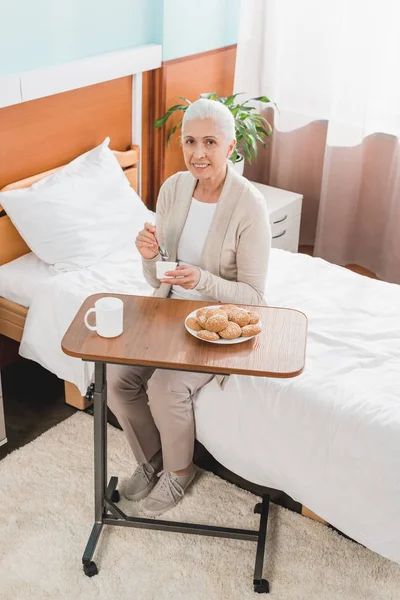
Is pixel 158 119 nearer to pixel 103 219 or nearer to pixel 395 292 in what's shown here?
pixel 103 219

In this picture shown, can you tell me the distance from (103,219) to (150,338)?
1137mm

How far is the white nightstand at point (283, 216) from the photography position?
348 centimetres

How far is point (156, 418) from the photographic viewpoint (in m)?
2.30

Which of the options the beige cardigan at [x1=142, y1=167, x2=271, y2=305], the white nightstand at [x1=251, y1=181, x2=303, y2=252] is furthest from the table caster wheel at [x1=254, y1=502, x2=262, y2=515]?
Result: the white nightstand at [x1=251, y1=181, x2=303, y2=252]

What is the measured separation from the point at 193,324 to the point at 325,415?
47 centimetres

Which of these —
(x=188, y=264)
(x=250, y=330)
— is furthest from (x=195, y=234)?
(x=250, y=330)

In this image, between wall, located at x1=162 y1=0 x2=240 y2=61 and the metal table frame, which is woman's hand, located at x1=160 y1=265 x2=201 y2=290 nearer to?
the metal table frame

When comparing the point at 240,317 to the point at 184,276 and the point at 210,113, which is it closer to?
the point at 184,276

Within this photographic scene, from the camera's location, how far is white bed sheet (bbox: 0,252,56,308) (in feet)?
8.97

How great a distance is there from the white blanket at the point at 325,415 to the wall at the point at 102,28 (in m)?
0.90

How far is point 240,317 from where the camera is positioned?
2.00m

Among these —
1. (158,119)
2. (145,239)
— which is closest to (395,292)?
(145,239)

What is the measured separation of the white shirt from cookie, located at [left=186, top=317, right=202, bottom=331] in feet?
1.23

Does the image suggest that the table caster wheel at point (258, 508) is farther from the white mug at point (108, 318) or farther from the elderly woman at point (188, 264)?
the white mug at point (108, 318)
